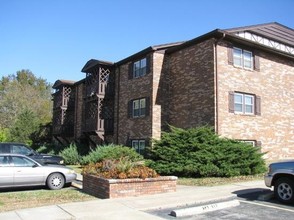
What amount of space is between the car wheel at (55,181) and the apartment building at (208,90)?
846cm

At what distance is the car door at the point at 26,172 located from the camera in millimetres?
12492

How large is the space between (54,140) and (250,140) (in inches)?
944

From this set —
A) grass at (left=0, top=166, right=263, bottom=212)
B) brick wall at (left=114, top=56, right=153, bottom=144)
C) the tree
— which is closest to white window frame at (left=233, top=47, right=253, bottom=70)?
brick wall at (left=114, top=56, right=153, bottom=144)

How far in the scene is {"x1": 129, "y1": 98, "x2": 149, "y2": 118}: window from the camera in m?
22.4

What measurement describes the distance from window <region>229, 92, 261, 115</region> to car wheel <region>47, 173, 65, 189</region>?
10222 mm

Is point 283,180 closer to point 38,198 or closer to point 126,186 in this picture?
point 126,186

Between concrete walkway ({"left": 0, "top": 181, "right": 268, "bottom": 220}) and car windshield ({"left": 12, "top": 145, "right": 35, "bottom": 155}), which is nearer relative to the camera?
concrete walkway ({"left": 0, "top": 181, "right": 268, "bottom": 220})

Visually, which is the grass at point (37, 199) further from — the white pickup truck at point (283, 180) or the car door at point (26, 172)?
the white pickup truck at point (283, 180)

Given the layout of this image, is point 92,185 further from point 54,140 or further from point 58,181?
point 54,140

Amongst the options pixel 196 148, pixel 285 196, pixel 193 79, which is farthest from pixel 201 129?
pixel 285 196

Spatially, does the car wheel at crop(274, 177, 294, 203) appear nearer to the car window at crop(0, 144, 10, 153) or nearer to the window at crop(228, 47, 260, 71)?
the window at crop(228, 47, 260, 71)

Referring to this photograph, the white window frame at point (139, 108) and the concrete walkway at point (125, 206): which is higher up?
the white window frame at point (139, 108)

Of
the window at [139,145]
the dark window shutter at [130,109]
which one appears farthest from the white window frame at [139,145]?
the dark window shutter at [130,109]

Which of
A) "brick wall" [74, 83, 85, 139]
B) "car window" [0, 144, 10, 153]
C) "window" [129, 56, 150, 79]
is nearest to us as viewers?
"car window" [0, 144, 10, 153]
